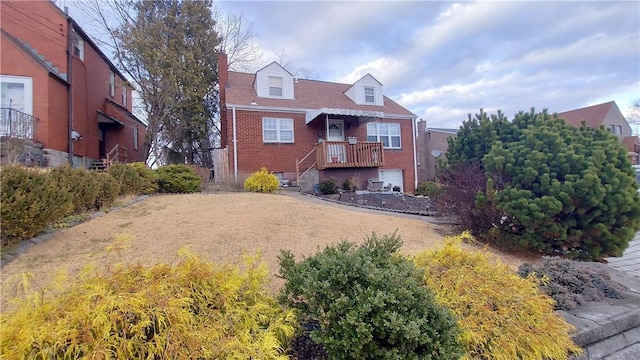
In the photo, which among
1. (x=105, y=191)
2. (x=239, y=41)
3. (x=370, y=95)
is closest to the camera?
(x=105, y=191)

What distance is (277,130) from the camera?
15641 millimetres

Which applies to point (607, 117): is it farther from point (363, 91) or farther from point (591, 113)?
point (363, 91)

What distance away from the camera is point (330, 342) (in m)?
1.81

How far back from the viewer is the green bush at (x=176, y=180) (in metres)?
10.9

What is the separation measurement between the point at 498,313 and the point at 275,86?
15.9 m

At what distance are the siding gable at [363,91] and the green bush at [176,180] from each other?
35.5 ft

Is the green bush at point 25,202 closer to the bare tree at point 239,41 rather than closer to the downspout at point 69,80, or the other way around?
the downspout at point 69,80

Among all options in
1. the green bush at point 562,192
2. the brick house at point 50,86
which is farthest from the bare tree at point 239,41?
the green bush at point 562,192

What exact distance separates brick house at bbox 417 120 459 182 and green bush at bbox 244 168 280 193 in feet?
52.1

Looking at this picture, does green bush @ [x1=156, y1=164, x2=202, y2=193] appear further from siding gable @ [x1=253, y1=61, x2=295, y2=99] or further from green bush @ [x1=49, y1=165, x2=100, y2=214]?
siding gable @ [x1=253, y1=61, x2=295, y2=99]

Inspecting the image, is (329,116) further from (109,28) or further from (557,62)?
(109,28)

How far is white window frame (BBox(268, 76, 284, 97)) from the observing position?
16.5 meters

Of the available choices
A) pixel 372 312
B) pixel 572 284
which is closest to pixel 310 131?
pixel 572 284

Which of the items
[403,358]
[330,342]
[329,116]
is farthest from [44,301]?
[329,116]
